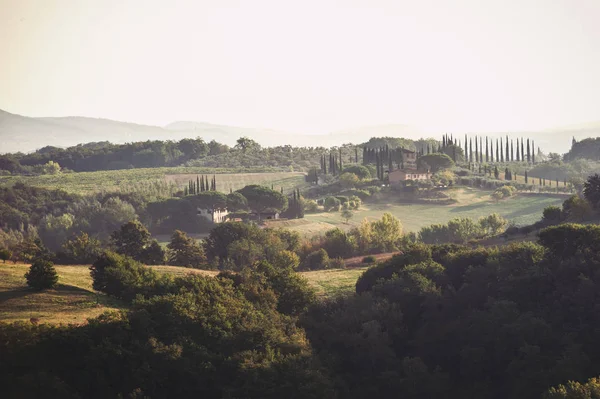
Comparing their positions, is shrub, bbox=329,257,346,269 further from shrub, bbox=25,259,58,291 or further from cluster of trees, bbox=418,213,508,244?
shrub, bbox=25,259,58,291

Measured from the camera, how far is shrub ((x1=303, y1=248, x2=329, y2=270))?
70688mm

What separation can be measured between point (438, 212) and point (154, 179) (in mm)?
67531

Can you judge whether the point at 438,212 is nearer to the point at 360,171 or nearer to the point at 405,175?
the point at 405,175

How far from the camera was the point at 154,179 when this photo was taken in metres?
162

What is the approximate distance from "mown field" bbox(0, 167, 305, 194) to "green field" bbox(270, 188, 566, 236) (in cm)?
3546

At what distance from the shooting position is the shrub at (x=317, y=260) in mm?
70688

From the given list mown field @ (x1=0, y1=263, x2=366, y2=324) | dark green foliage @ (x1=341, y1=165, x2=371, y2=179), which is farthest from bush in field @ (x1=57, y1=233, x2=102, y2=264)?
dark green foliage @ (x1=341, y1=165, x2=371, y2=179)

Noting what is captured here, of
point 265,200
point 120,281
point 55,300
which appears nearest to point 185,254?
A: point 120,281

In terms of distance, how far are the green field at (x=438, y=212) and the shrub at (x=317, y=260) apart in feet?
87.4

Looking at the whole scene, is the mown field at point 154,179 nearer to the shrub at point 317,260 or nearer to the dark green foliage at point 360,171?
the dark green foliage at point 360,171

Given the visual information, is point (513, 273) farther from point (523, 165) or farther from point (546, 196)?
point (523, 165)

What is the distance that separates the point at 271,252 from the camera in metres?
72.4

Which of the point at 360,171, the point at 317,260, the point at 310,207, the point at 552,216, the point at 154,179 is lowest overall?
the point at 317,260

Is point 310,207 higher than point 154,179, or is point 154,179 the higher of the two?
point 154,179
